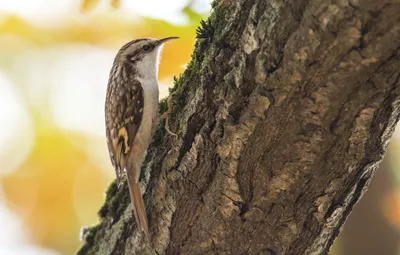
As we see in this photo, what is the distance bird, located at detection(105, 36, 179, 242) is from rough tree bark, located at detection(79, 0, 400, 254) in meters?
0.64

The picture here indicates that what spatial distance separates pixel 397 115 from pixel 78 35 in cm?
310

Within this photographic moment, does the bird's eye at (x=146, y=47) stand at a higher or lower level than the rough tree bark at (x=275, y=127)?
higher

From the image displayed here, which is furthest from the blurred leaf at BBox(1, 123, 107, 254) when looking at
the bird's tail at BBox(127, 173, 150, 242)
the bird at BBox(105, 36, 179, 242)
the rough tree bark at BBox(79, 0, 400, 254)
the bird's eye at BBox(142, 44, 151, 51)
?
the rough tree bark at BBox(79, 0, 400, 254)

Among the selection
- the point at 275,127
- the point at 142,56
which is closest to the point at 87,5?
the point at 142,56

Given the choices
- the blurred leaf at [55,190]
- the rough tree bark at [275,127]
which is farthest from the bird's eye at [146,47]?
the blurred leaf at [55,190]

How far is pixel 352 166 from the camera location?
178 centimetres

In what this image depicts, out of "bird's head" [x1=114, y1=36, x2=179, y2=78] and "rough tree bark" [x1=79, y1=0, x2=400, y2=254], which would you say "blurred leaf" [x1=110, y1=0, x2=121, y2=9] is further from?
"bird's head" [x1=114, y1=36, x2=179, y2=78]

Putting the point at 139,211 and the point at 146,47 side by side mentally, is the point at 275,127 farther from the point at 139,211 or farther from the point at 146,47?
the point at 146,47

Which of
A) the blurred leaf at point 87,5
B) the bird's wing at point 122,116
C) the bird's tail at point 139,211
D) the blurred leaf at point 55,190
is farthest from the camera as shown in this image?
the blurred leaf at point 55,190

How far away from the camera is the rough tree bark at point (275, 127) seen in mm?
1491

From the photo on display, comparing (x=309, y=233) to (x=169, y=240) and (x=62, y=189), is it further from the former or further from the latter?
(x=62, y=189)

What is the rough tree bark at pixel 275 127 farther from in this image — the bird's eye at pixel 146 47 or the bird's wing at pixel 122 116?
the bird's eye at pixel 146 47

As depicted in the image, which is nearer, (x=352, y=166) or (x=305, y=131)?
(x=305, y=131)

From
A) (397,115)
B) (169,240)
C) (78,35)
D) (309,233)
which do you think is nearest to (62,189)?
(78,35)
